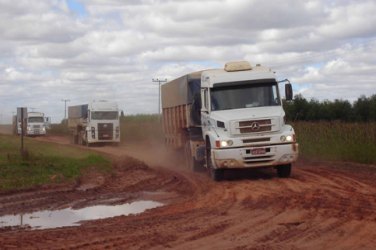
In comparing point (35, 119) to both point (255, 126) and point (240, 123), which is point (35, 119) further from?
point (255, 126)

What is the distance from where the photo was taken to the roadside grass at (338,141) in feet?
86.6

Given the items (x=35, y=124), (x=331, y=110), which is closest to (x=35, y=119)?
(x=35, y=124)

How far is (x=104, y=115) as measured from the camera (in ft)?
144

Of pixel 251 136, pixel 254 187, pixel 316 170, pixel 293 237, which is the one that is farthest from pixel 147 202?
pixel 316 170

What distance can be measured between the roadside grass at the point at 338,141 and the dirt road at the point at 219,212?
550cm

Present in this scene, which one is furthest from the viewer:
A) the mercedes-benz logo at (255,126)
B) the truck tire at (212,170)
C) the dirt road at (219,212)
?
the truck tire at (212,170)

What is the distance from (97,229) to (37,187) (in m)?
7.58

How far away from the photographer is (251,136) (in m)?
17.9

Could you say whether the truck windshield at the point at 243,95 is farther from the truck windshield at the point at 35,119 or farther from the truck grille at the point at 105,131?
the truck windshield at the point at 35,119

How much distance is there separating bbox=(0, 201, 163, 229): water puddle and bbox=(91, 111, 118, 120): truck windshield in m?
29.3

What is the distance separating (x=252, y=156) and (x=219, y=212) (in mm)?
5655

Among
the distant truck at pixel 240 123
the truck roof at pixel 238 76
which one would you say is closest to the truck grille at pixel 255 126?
the distant truck at pixel 240 123

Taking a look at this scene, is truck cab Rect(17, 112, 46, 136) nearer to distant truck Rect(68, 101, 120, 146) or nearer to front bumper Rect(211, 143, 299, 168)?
distant truck Rect(68, 101, 120, 146)

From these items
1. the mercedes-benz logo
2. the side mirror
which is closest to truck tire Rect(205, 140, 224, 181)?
the mercedes-benz logo
